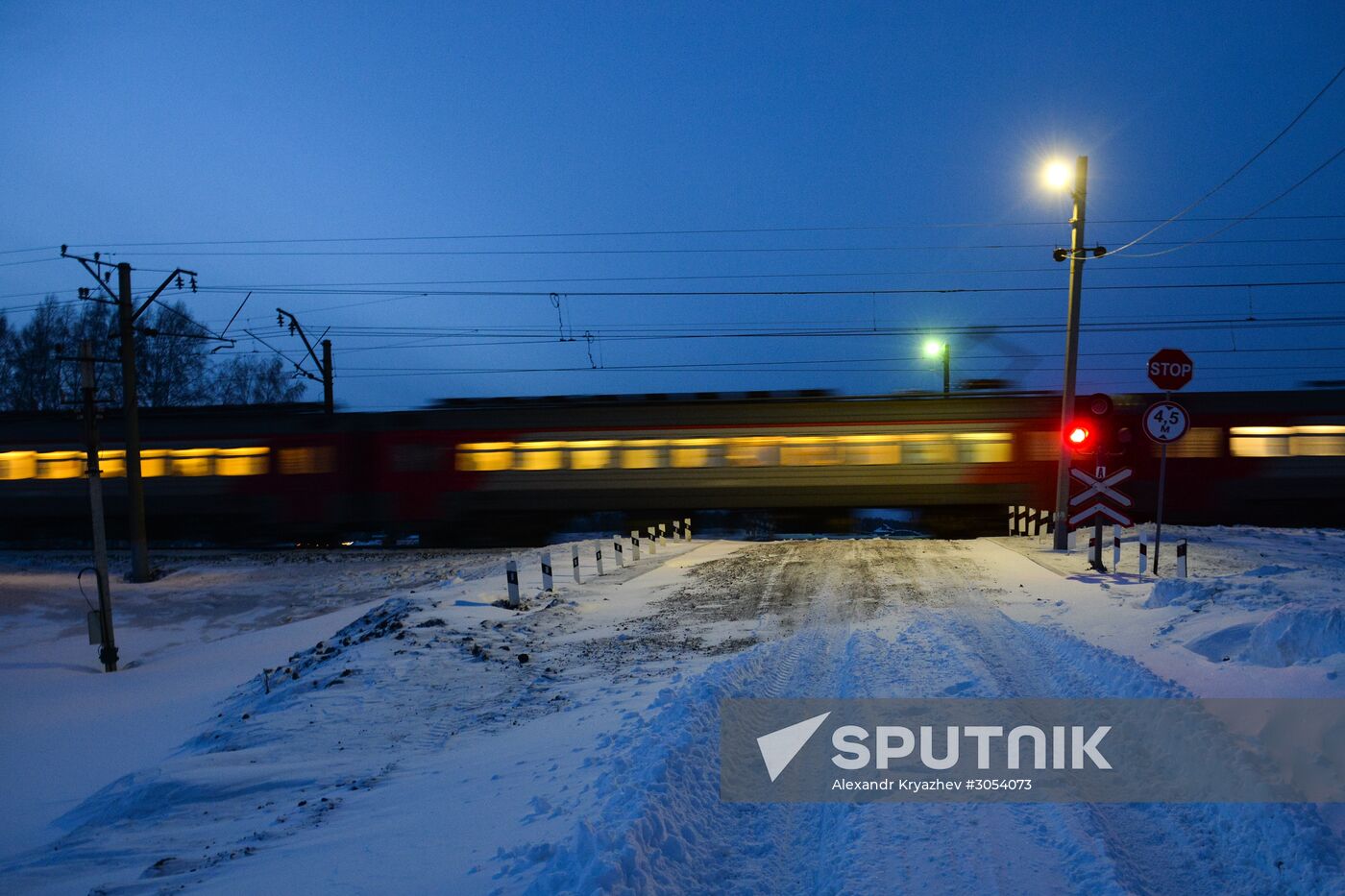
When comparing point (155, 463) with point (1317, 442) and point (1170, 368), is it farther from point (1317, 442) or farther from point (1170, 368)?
point (1317, 442)

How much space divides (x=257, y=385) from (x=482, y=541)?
38.1 meters

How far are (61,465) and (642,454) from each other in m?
18.6

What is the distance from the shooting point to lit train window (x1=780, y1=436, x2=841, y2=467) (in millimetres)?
19891

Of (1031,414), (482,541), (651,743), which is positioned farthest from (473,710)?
(1031,414)

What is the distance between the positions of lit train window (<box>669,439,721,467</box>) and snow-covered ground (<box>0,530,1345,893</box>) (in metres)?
7.23

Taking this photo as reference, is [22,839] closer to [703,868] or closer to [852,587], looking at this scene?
[703,868]

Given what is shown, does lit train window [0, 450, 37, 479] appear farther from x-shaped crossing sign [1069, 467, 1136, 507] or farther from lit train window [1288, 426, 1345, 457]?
lit train window [1288, 426, 1345, 457]

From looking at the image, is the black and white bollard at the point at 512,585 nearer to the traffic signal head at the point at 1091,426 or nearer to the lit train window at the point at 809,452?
the traffic signal head at the point at 1091,426

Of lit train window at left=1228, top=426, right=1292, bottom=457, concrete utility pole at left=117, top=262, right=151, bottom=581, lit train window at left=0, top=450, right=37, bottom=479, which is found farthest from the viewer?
lit train window at left=0, top=450, right=37, bottom=479

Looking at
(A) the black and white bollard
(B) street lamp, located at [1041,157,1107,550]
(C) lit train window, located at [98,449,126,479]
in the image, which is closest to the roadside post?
(B) street lamp, located at [1041,157,1107,550]

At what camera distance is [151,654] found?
13.2 metres

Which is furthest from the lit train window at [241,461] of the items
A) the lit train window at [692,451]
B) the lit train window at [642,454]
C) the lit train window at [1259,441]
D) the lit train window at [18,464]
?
the lit train window at [1259,441]

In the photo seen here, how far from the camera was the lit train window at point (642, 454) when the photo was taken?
67.4 feet

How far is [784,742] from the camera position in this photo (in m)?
4.93
